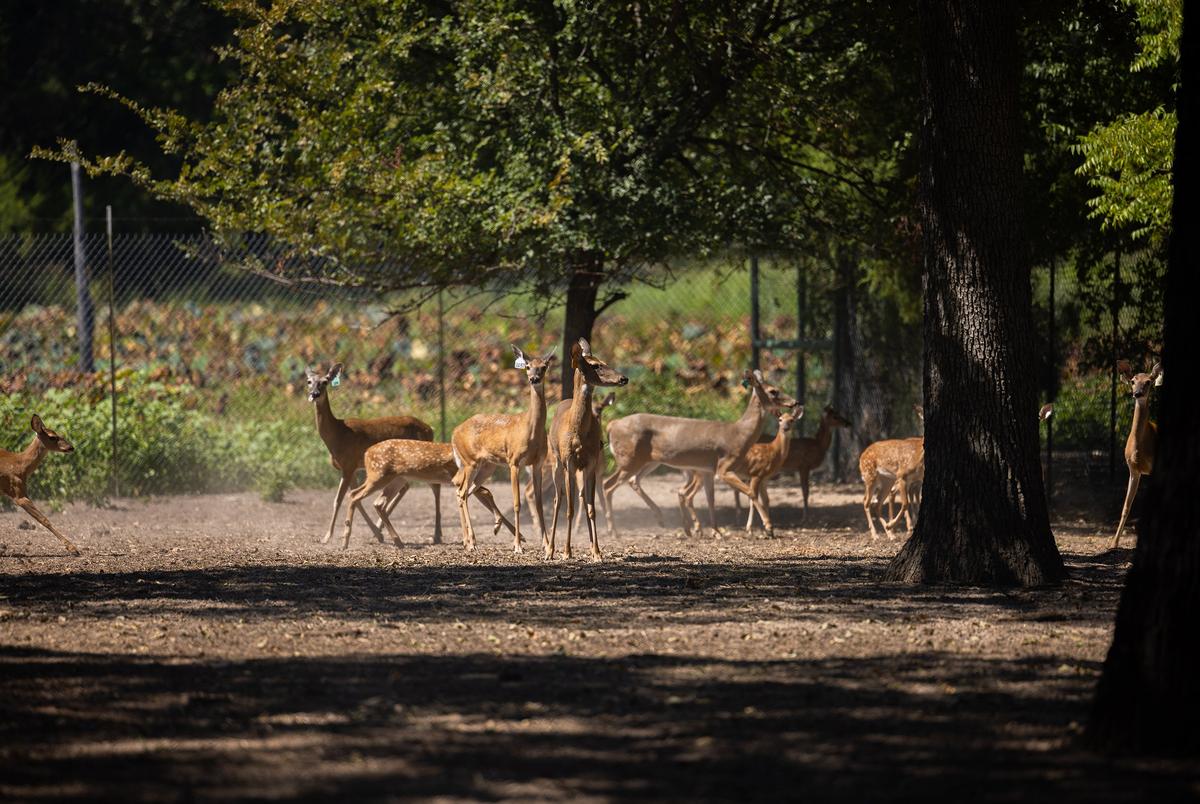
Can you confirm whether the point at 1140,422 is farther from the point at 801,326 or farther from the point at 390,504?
the point at 390,504

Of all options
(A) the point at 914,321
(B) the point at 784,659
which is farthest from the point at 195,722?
(A) the point at 914,321

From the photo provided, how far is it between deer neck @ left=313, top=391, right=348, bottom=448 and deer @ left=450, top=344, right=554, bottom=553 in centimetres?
110

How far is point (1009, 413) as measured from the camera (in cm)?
980

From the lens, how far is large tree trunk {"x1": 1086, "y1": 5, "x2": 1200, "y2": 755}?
570 cm

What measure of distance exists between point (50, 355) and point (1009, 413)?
12937 mm

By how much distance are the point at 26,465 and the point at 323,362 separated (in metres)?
9.71

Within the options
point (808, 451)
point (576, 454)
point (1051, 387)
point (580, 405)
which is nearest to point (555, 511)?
point (576, 454)

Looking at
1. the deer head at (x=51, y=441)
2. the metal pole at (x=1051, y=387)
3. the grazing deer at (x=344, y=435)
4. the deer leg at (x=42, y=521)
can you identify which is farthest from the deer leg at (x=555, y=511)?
the metal pole at (x=1051, y=387)

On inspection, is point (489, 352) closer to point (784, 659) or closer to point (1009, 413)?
point (1009, 413)

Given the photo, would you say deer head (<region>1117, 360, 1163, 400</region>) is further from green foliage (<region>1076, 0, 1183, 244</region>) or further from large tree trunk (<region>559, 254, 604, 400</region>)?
large tree trunk (<region>559, 254, 604, 400</region>)

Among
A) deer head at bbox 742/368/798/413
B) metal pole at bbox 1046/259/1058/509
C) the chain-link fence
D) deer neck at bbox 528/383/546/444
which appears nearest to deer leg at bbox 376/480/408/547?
deer neck at bbox 528/383/546/444

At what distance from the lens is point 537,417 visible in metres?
12.4

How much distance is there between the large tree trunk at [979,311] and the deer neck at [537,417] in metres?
3.48

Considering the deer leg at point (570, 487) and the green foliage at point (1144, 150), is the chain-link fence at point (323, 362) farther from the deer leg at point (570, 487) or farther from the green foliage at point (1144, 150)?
the deer leg at point (570, 487)
